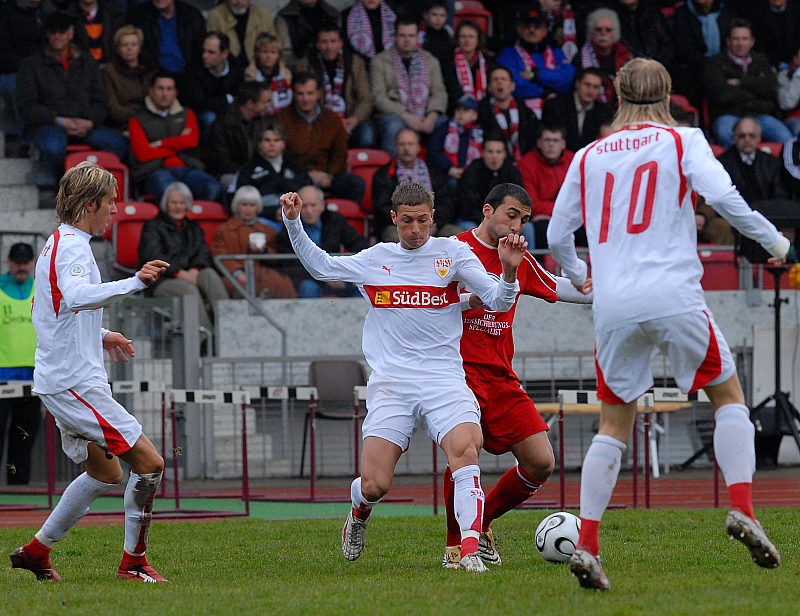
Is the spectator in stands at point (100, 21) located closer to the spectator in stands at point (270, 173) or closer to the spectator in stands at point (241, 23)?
the spectator in stands at point (241, 23)

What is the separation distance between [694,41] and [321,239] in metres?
A: 7.16

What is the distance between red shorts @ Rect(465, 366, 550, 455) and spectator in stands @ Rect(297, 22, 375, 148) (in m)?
10.2

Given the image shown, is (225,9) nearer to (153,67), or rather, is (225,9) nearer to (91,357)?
(153,67)

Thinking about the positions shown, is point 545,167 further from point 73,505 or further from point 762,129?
point 73,505

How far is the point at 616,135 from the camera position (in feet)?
18.8

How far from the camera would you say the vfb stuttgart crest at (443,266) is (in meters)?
7.05

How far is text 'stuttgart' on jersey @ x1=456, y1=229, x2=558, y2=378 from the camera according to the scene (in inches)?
293

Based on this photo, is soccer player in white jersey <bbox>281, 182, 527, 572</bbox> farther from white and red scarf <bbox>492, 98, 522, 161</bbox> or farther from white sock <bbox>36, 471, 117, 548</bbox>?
white and red scarf <bbox>492, 98, 522, 161</bbox>

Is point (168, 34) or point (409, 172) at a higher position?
point (168, 34)

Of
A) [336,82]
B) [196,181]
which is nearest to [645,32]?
[336,82]

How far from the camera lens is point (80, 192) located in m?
6.62

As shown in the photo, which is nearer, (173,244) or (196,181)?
(173,244)

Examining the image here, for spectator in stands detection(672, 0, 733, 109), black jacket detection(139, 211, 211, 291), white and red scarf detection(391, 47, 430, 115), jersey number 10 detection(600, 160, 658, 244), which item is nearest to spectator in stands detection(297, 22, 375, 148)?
white and red scarf detection(391, 47, 430, 115)

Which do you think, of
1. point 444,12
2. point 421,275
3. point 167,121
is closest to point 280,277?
point 167,121
